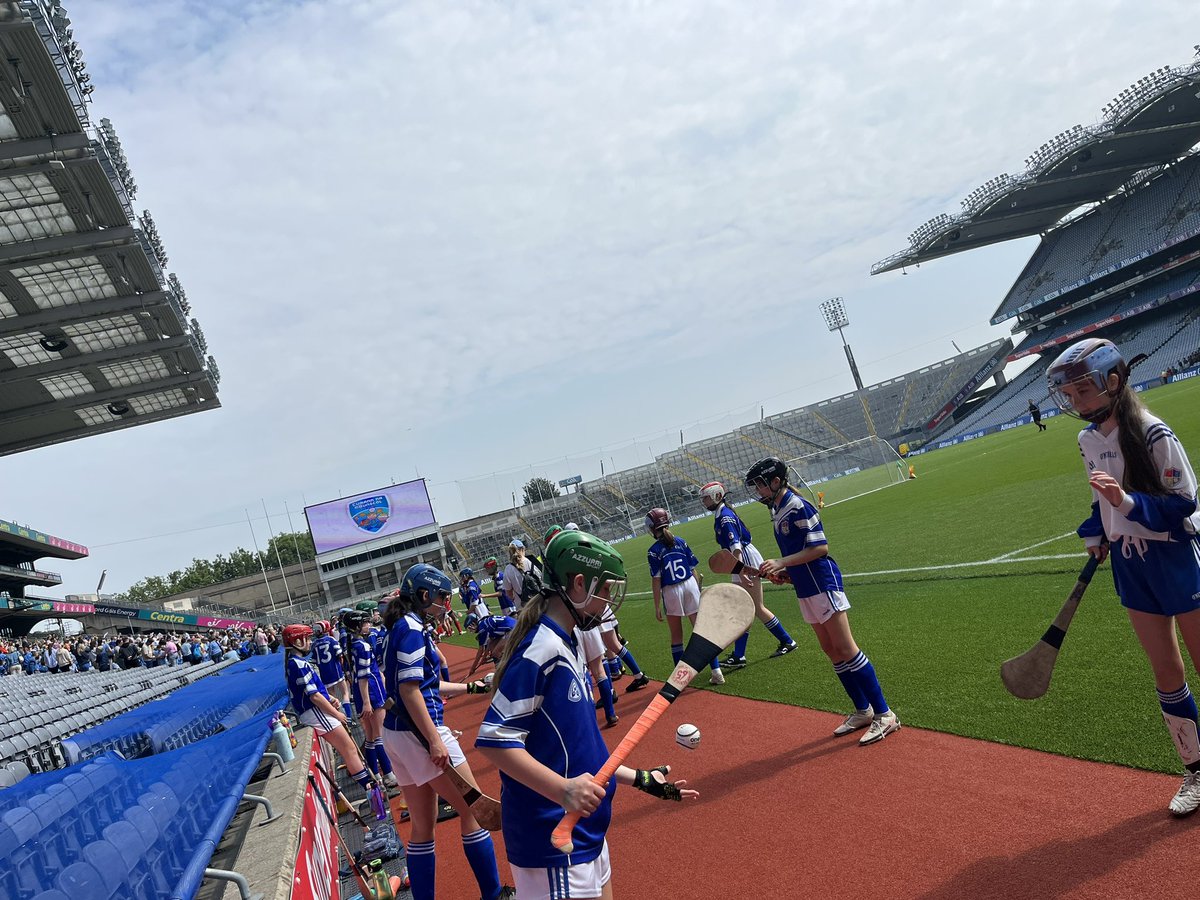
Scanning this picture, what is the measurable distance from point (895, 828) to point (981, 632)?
395 cm

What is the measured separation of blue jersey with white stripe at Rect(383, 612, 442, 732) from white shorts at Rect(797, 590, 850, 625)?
274cm

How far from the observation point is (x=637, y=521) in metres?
59.1

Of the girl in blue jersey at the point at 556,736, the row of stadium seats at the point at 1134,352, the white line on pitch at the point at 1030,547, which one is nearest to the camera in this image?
the girl in blue jersey at the point at 556,736

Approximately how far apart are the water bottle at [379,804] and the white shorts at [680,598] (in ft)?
12.1

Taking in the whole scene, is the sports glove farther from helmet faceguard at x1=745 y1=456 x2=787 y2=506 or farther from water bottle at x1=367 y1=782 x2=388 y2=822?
water bottle at x1=367 y1=782 x2=388 y2=822

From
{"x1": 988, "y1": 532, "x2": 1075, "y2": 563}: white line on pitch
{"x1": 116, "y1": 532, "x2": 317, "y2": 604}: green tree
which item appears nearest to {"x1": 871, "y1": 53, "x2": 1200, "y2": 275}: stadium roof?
{"x1": 988, "y1": 532, "x2": 1075, "y2": 563}: white line on pitch

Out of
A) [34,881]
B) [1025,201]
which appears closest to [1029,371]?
[1025,201]

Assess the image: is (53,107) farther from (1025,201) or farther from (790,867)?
(1025,201)

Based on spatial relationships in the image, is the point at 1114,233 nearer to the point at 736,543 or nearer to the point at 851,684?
the point at 736,543

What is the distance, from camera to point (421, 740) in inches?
187

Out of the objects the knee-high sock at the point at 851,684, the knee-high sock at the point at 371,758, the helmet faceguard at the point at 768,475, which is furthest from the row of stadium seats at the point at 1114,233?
the knee-high sock at the point at 371,758

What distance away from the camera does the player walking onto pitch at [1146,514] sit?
3340 millimetres

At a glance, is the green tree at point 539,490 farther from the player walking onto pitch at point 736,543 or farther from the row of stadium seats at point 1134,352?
the player walking onto pitch at point 736,543

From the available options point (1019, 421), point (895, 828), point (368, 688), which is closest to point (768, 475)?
point (895, 828)
